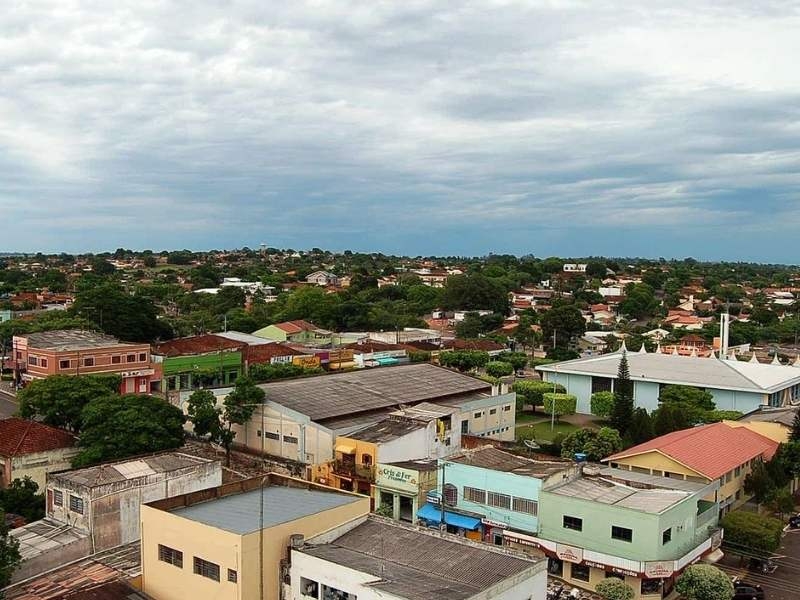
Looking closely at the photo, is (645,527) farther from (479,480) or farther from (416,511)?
(416,511)

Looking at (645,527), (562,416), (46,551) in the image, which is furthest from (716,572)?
(562,416)

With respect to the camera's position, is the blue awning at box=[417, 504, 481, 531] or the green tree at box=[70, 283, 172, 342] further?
the green tree at box=[70, 283, 172, 342]

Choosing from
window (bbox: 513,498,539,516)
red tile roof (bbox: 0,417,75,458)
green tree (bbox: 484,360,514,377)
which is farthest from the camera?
green tree (bbox: 484,360,514,377)

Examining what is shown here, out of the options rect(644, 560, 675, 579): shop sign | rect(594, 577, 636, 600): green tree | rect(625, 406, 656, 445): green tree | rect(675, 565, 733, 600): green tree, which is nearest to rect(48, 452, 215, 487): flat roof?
rect(594, 577, 636, 600): green tree

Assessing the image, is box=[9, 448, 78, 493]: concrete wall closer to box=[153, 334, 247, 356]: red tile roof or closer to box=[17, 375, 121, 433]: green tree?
box=[17, 375, 121, 433]: green tree

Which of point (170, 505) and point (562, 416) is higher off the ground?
point (170, 505)

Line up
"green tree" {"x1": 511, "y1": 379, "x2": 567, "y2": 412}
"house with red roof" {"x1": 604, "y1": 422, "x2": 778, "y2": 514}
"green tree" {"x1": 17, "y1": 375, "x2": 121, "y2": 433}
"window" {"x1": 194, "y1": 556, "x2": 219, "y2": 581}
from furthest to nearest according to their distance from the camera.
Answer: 1. "green tree" {"x1": 511, "y1": 379, "x2": 567, "y2": 412}
2. "green tree" {"x1": 17, "y1": 375, "x2": 121, "y2": 433}
3. "house with red roof" {"x1": 604, "y1": 422, "x2": 778, "y2": 514}
4. "window" {"x1": 194, "y1": 556, "x2": 219, "y2": 581}
